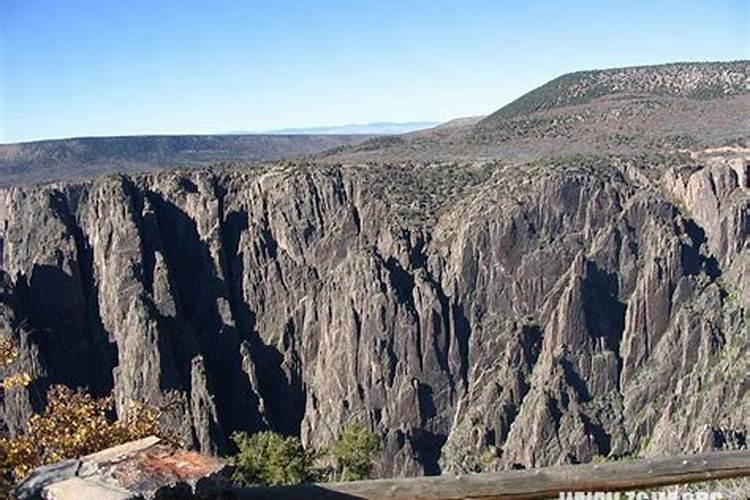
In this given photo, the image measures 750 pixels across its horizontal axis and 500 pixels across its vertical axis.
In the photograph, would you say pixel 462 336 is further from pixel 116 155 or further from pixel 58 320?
pixel 116 155

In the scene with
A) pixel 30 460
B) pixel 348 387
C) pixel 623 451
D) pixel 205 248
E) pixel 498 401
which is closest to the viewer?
pixel 30 460

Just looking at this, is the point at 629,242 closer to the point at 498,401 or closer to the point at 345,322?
the point at 498,401

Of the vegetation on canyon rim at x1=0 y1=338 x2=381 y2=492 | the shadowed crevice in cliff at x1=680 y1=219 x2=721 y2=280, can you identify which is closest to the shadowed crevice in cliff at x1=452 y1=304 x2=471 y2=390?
the shadowed crevice in cliff at x1=680 y1=219 x2=721 y2=280

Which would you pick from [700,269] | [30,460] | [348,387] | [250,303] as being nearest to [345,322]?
[348,387]

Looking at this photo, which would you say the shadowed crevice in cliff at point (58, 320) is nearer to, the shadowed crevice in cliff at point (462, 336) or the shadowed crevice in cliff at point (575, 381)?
the shadowed crevice in cliff at point (462, 336)

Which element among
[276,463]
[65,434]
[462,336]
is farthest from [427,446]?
[65,434]
